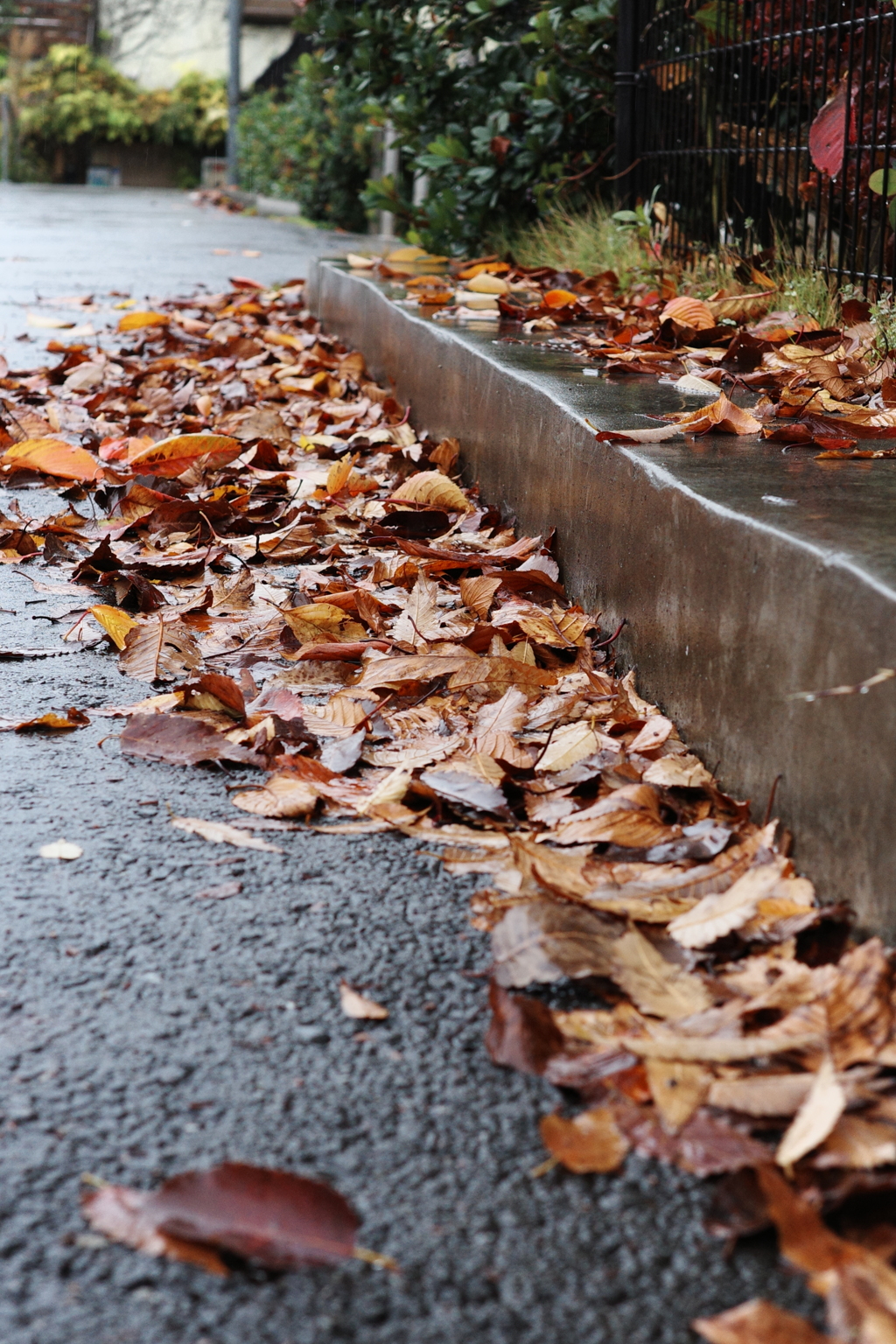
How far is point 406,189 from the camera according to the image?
34.2ft

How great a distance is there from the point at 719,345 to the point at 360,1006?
2.39m

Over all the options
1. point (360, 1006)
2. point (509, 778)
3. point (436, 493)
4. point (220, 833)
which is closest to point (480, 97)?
point (436, 493)

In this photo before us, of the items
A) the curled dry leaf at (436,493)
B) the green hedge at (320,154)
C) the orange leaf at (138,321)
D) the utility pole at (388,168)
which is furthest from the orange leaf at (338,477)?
the utility pole at (388,168)

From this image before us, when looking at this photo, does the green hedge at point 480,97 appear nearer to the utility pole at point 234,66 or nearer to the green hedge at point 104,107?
the utility pole at point 234,66

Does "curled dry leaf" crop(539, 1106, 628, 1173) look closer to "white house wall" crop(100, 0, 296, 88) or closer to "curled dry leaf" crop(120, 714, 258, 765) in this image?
"curled dry leaf" crop(120, 714, 258, 765)

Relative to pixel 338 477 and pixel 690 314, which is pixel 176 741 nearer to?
pixel 338 477

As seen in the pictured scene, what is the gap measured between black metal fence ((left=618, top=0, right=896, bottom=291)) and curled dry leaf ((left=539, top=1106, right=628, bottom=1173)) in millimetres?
2393

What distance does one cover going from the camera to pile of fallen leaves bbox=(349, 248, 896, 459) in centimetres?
211

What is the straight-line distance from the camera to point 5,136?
25.9 metres

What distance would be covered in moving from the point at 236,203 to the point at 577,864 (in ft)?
56.5

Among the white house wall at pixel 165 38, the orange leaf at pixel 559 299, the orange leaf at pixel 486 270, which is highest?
the white house wall at pixel 165 38

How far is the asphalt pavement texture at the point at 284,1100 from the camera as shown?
2.92 feet

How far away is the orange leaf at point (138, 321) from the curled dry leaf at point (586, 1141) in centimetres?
499

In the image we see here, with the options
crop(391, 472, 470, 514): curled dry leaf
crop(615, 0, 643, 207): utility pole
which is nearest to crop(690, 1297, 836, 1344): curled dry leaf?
crop(391, 472, 470, 514): curled dry leaf
